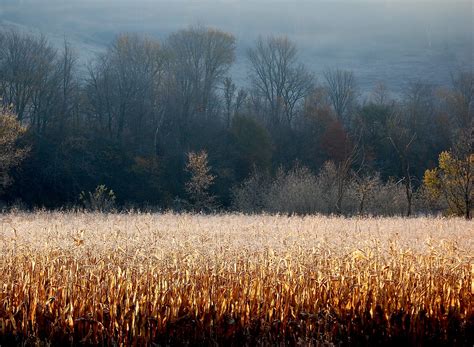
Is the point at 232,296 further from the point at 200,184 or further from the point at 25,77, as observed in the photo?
the point at 25,77

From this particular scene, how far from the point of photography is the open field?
280 inches

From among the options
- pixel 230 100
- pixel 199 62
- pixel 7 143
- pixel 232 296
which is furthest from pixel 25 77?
pixel 232 296

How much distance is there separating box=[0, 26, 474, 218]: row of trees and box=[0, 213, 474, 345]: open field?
19492mm

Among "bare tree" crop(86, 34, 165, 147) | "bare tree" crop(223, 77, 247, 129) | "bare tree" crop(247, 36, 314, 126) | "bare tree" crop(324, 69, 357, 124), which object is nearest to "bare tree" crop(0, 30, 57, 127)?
"bare tree" crop(86, 34, 165, 147)

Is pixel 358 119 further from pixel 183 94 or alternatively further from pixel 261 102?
pixel 183 94

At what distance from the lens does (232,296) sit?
7.59m

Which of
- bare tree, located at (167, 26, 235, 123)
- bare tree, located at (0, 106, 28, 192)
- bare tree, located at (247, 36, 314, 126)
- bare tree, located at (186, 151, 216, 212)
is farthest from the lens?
bare tree, located at (247, 36, 314, 126)

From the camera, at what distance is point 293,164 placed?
46.1 m

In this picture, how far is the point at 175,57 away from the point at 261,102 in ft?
34.8

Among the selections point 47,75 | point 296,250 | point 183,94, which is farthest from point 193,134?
point 296,250

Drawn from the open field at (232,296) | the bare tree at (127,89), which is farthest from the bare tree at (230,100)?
the open field at (232,296)

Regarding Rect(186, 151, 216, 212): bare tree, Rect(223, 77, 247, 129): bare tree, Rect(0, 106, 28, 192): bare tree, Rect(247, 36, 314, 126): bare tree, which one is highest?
Rect(247, 36, 314, 126): bare tree

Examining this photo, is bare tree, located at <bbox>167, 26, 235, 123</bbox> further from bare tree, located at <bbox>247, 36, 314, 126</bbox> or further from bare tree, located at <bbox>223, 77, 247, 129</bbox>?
bare tree, located at <bbox>247, 36, 314, 126</bbox>

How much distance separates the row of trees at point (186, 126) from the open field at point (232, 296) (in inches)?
767
